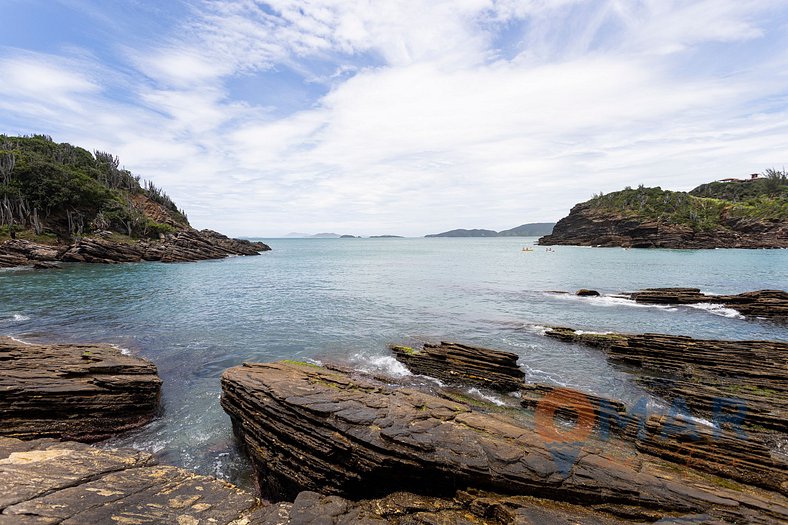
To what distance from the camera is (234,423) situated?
12148 mm

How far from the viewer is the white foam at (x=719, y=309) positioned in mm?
29842

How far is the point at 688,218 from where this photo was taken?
438 feet

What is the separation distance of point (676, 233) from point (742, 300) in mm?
121198

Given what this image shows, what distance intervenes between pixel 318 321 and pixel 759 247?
Answer: 158157 mm

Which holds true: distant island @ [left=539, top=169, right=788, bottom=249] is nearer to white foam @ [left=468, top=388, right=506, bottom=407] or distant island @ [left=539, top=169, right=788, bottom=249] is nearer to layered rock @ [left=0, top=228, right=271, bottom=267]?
white foam @ [left=468, top=388, right=506, bottom=407]

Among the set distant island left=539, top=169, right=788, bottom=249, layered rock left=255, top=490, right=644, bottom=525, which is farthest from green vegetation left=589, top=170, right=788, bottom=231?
layered rock left=255, top=490, right=644, bottom=525

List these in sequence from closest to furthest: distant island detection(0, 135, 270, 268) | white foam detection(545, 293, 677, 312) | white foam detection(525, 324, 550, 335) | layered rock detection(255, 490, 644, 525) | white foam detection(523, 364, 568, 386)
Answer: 1. layered rock detection(255, 490, 644, 525)
2. white foam detection(523, 364, 568, 386)
3. white foam detection(525, 324, 550, 335)
4. white foam detection(545, 293, 677, 312)
5. distant island detection(0, 135, 270, 268)

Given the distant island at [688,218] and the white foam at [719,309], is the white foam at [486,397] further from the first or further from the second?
the distant island at [688,218]

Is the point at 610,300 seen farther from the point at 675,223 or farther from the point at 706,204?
the point at 706,204

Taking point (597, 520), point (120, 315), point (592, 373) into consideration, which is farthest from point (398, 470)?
point (120, 315)

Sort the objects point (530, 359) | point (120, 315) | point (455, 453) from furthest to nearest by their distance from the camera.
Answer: point (120, 315) → point (530, 359) → point (455, 453)

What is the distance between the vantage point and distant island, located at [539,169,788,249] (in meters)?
122

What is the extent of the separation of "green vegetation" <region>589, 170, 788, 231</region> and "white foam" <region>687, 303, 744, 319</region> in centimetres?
12451

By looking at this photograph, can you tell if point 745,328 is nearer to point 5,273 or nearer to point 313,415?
point 313,415
